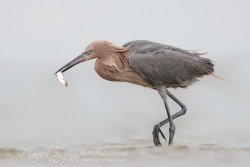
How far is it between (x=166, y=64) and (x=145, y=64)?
0.42 metres

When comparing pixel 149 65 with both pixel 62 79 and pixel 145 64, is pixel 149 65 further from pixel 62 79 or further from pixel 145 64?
pixel 62 79

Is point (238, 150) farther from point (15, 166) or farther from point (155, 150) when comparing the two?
point (15, 166)

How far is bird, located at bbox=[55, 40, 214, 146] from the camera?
67.4ft

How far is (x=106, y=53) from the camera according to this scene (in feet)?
68.2

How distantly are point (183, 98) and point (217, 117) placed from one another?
8.31 ft

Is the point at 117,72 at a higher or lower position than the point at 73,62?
lower

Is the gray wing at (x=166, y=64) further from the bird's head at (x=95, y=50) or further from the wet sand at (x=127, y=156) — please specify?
the wet sand at (x=127, y=156)

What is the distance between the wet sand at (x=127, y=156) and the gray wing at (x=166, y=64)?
118cm

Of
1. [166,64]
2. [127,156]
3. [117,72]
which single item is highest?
[166,64]

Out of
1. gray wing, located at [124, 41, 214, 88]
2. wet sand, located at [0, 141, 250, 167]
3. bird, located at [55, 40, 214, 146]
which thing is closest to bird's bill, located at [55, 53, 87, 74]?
bird, located at [55, 40, 214, 146]

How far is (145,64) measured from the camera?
67.2 ft

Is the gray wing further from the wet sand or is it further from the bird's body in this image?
the wet sand

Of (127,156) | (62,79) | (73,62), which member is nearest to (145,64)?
(73,62)

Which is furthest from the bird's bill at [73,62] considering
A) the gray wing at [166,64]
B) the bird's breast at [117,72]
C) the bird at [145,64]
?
the gray wing at [166,64]
